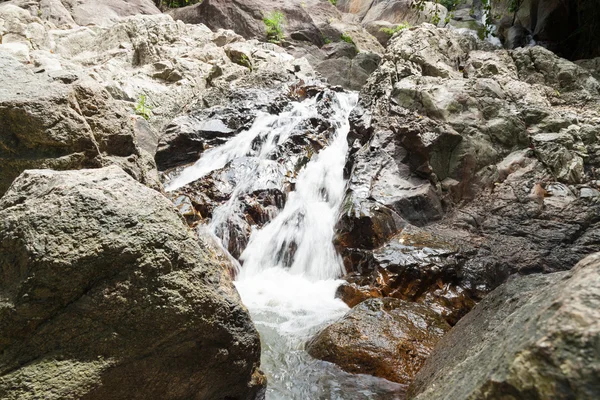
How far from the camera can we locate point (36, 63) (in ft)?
30.5

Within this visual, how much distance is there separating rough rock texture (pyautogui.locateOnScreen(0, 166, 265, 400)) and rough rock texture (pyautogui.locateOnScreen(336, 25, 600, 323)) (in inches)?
122

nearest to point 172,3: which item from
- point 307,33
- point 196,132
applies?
point 307,33

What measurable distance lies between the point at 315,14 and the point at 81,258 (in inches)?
813

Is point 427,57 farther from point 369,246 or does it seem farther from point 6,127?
point 6,127

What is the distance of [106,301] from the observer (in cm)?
215

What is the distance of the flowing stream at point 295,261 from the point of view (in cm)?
346

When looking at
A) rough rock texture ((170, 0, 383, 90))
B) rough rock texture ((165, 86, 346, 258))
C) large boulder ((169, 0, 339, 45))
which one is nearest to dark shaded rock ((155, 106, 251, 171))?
rough rock texture ((165, 86, 346, 258))

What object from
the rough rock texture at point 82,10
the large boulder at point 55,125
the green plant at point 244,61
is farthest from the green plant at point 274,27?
the large boulder at point 55,125

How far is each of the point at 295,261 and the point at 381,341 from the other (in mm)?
2688

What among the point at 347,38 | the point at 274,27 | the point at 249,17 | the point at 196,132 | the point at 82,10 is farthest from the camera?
the point at 347,38

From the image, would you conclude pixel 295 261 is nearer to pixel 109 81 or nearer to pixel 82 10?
pixel 109 81

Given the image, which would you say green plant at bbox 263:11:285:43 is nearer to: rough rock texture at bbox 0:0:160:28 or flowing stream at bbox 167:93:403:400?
rough rock texture at bbox 0:0:160:28

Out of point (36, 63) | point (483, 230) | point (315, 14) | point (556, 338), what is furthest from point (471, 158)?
point (315, 14)

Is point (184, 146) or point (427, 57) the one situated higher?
point (427, 57)
